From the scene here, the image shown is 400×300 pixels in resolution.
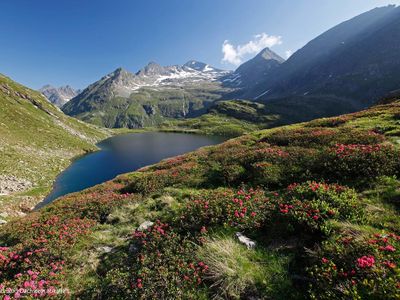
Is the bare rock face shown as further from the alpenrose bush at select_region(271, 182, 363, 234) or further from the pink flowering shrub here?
the alpenrose bush at select_region(271, 182, 363, 234)

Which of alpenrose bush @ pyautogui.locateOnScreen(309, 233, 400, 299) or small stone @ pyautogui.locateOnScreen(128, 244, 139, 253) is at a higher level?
alpenrose bush @ pyautogui.locateOnScreen(309, 233, 400, 299)

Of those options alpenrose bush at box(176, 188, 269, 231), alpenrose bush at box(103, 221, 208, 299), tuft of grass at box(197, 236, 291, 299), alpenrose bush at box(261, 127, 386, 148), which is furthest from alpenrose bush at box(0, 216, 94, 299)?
alpenrose bush at box(261, 127, 386, 148)

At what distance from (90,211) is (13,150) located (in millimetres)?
63237

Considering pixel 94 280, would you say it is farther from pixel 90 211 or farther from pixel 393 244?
pixel 393 244

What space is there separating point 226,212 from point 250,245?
1808 mm

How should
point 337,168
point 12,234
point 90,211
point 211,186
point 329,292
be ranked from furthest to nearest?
point 211,186
point 90,211
point 12,234
point 337,168
point 329,292

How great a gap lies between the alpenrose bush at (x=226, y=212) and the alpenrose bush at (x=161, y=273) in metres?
1.09

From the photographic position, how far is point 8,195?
38.5m

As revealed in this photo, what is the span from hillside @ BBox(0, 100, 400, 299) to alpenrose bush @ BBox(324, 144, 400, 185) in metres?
0.05

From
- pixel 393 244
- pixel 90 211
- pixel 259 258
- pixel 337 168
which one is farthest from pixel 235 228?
pixel 90 211

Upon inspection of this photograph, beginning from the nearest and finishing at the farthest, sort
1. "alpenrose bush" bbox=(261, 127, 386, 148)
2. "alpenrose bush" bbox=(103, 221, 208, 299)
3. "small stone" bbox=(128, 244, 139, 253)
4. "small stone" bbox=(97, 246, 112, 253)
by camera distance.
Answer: "alpenrose bush" bbox=(103, 221, 208, 299) < "small stone" bbox=(128, 244, 139, 253) < "small stone" bbox=(97, 246, 112, 253) < "alpenrose bush" bbox=(261, 127, 386, 148)

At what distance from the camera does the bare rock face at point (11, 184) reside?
40.2 metres

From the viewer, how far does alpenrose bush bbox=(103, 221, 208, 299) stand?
6.27m

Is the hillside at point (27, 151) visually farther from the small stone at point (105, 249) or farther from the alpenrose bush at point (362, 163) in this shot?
the alpenrose bush at point (362, 163)
